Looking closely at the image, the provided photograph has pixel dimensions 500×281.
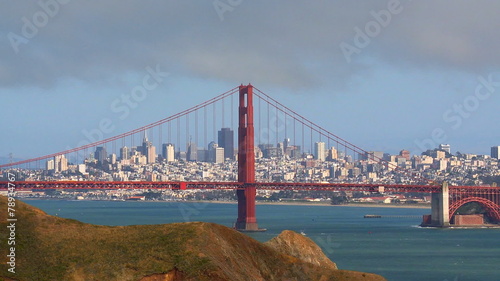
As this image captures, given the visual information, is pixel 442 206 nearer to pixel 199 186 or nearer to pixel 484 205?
pixel 484 205

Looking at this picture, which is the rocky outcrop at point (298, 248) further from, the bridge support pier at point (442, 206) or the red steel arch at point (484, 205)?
the red steel arch at point (484, 205)

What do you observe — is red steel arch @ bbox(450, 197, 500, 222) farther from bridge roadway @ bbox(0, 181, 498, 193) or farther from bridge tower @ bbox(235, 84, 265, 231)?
bridge tower @ bbox(235, 84, 265, 231)

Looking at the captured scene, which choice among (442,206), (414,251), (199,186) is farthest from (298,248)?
(442,206)

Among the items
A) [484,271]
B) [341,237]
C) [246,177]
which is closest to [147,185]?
[246,177]

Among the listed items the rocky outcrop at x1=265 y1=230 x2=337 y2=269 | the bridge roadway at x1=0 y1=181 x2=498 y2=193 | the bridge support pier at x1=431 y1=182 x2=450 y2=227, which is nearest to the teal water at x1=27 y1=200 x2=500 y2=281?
the bridge support pier at x1=431 y1=182 x2=450 y2=227

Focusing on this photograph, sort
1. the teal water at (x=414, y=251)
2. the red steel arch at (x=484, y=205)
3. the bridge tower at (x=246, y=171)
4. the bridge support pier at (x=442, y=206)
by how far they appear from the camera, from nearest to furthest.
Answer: the teal water at (x=414, y=251), the bridge tower at (x=246, y=171), the bridge support pier at (x=442, y=206), the red steel arch at (x=484, y=205)

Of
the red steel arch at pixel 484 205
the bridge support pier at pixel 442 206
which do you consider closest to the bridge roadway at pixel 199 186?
the bridge support pier at pixel 442 206
